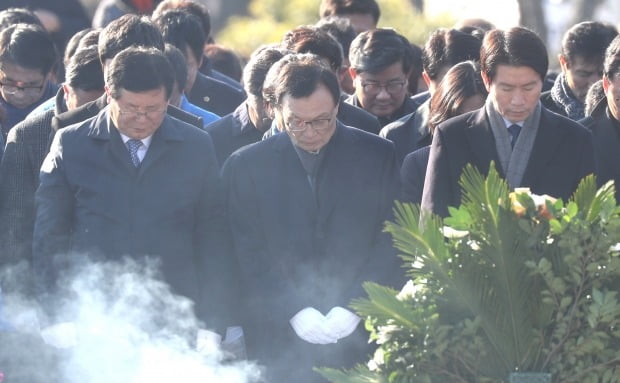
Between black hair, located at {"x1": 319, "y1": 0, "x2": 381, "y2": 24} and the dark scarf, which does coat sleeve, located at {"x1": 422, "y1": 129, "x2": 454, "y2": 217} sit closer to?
the dark scarf

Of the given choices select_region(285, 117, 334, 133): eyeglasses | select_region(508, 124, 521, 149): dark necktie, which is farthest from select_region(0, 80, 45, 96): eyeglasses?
select_region(508, 124, 521, 149): dark necktie

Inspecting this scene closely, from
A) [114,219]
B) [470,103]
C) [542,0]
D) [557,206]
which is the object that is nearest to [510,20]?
[542,0]

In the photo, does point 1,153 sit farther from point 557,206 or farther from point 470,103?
point 557,206

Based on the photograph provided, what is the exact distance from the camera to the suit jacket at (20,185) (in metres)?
6.73

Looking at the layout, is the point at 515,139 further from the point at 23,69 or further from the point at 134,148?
the point at 23,69

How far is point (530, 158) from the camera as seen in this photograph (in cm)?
629

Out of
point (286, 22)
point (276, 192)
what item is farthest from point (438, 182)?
point (286, 22)

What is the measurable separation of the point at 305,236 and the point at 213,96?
289 cm

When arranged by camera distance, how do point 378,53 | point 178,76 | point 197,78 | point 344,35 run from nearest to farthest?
1. point 178,76
2. point 378,53
3. point 197,78
4. point 344,35

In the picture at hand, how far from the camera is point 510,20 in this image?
63.3 ft

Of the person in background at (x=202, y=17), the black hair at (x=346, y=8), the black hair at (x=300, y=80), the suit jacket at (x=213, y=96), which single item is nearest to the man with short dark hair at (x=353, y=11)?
the black hair at (x=346, y=8)

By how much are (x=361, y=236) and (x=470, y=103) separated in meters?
1.11

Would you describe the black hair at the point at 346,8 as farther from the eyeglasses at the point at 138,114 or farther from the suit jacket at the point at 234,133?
the eyeglasses at the point at 138,114

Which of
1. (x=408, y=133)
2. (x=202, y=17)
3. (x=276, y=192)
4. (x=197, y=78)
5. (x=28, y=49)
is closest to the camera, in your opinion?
(x=276, y=192)
